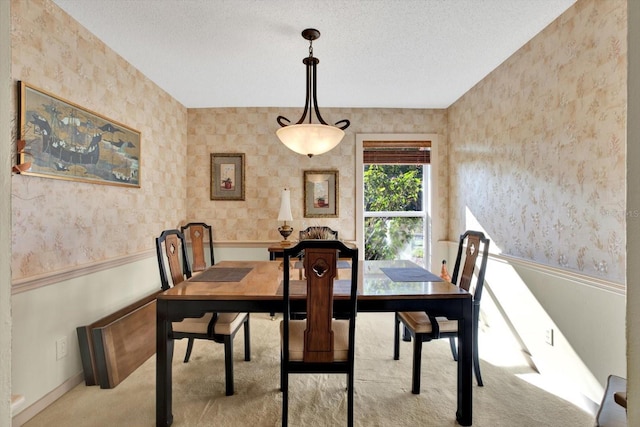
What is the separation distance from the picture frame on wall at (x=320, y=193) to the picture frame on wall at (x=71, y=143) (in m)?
1.99

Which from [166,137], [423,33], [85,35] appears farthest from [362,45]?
[166,137]

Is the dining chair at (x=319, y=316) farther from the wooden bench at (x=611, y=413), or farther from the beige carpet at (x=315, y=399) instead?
the wooden bench at (x=611, y=413)

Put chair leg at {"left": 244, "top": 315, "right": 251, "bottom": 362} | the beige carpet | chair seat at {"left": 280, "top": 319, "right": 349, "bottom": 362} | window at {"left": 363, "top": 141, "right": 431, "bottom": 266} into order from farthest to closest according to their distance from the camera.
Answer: window at {"left": 363, "top": 141, "right": 431, "bottom": 266} < chair leg at {"left": 244, "top": 315, "right": 251, "bottom": 362} < the beige carpet < chair seat at {"left": 280, "top": 319, "right": 349, "bottom": 362}

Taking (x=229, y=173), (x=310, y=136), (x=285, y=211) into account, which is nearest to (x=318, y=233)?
(x=285, y=211)

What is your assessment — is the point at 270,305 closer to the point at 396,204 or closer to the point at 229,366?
the point at 229,366

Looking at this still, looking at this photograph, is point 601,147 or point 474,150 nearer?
point 601,147

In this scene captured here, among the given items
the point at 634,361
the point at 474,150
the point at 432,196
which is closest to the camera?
the point at 634,361

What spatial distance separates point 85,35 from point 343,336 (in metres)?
2.85

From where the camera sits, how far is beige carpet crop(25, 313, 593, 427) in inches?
73.1

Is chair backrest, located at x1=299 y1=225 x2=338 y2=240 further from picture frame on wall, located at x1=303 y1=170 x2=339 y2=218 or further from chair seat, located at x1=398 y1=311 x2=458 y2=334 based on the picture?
chair seat, located at x1=398 y1=311 x2=458 y2=334

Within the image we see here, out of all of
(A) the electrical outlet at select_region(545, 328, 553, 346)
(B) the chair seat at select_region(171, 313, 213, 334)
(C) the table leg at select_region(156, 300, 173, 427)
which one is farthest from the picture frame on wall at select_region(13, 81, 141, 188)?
(A) the electrical outlet at select_region(545, 328, 553, 346)

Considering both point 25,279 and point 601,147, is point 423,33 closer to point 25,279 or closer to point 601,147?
point 601,147

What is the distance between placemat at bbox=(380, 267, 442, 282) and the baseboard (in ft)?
7.58

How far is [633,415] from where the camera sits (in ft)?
1.68
